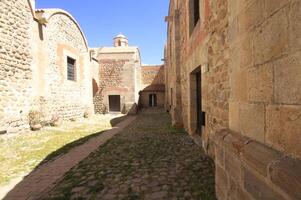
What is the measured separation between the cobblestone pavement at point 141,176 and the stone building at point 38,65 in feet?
16.7

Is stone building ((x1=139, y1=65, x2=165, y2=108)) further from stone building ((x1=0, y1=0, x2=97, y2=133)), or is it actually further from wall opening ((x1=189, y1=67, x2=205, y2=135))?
wall opening ((x1=189, y1=67, x2=205, y2=135))

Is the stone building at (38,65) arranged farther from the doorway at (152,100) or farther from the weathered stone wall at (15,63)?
the doorway at (152,100)

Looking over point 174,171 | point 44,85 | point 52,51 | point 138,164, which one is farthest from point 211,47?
point 52,51

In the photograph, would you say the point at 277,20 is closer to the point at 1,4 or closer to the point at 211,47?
the point at 211,47

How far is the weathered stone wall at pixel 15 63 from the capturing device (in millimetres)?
7207

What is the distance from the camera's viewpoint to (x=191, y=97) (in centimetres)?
659

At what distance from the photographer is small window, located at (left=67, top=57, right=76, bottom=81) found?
12.7 m

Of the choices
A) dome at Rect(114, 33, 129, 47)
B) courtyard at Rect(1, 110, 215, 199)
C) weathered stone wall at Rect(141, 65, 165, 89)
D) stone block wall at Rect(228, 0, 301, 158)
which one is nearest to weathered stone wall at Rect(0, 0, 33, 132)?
courtyard at Rect(1, 110, 215, 199)

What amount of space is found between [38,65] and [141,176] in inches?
330

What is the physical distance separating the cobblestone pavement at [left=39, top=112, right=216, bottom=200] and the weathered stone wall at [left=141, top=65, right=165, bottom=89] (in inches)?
829

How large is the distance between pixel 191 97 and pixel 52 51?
8.15 meters

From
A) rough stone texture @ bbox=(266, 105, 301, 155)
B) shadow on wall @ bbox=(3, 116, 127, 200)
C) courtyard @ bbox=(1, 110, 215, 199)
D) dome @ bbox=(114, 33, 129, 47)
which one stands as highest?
dome @ bbox=(114, 33, 129, 47)

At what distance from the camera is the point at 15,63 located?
25.7 feet

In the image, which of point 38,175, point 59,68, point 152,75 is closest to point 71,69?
point 59,68
